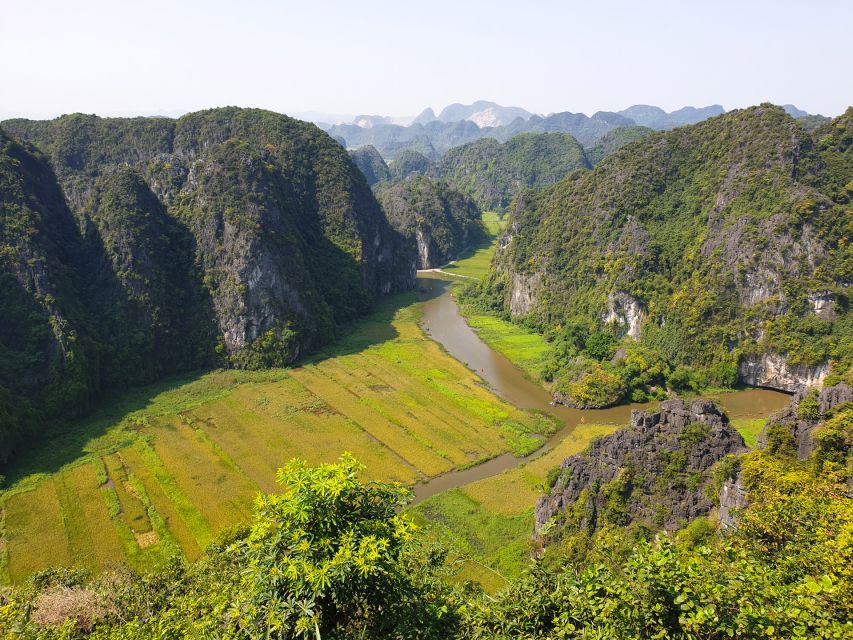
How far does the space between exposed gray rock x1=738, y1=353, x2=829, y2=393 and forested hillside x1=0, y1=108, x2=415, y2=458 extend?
5686cm

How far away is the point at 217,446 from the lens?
49875 mm

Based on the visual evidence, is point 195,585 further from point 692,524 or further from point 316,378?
point 316,378

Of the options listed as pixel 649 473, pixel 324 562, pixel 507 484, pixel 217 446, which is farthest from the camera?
pixel 217 446

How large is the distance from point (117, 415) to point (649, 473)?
53.0 m

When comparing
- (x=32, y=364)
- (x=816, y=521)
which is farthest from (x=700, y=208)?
(x=32, y=364)

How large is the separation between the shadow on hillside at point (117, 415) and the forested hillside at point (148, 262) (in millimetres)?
1782

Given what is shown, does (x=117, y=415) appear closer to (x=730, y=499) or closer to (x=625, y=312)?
(x=730, y=499)

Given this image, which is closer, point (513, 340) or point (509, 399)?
point (509, 399)

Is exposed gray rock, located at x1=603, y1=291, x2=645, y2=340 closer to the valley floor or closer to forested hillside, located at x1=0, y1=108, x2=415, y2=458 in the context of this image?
the valley floor

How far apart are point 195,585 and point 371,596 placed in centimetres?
1441

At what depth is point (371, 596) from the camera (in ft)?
39.7

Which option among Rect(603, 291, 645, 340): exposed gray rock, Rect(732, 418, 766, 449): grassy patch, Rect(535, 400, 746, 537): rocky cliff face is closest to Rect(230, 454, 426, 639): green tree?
Rect(535, 400, 746, 537): rocky cliff face

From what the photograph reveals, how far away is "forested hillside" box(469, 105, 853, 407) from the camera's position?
2288 inches

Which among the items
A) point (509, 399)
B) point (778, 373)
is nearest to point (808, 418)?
point (778, 373)
